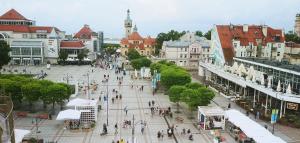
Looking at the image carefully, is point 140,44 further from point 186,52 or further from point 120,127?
point 120,127

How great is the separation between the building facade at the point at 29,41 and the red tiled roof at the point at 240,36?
57674 millimetres

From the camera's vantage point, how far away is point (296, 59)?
234 feet

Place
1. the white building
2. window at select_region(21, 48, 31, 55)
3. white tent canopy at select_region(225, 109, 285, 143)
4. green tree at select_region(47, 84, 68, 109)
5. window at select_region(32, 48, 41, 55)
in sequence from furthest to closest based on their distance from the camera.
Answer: window at select_region(32, 48, 41, 55)
window at select_region(21, 48, 31, 55)
the white building
green tree at select_region(47, 84, 68, 109)
white tent canopy at select_region(225, 109, 285, 143)

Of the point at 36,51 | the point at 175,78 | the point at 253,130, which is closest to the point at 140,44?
the point at 36,51

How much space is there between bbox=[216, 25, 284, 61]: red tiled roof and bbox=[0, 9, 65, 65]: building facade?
189ft

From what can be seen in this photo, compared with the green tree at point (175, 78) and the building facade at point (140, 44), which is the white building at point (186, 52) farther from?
the green tree at point (175, 78)

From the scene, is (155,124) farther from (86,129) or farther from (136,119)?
(86,129)

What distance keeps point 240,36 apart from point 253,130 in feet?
155

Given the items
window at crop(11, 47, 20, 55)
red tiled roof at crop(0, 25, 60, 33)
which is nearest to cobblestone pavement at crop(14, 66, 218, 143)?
window at crop(11, 47, 20, 55)

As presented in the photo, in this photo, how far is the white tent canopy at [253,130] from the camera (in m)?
29.9

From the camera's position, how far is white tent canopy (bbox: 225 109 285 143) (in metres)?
29.9

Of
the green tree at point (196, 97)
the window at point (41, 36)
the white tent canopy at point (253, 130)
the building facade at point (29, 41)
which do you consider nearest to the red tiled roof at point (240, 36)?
the green tree at point (196, 97)

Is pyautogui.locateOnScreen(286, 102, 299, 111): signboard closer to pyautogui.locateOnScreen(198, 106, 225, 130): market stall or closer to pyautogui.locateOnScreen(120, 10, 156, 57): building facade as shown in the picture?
pyautogui.locateOnScreen(198, 106, 225, 130): market stall

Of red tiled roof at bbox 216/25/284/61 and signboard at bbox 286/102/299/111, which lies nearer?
signboard at bbox 286/102/299/111
